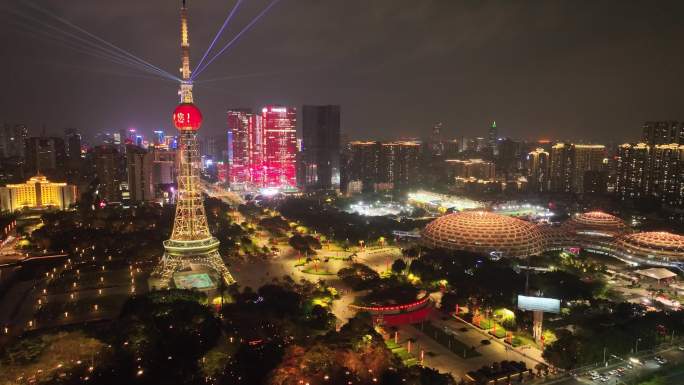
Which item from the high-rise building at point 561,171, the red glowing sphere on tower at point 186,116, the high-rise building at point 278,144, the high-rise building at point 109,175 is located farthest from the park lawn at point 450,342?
the high-rise building at point 278,144

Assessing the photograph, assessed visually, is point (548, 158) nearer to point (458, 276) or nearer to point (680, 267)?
point (680, 267)

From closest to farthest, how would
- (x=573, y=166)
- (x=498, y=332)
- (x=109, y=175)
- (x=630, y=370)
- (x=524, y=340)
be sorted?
(x=630, y=370) < (x=524, y=340) < (x=498, y=332) < (x=109, y=175) < (x=573, y=166)

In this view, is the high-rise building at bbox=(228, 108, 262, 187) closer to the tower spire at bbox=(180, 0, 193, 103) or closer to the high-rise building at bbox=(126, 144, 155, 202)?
the high-rise building at bbox=(126, 144, 155, 202)

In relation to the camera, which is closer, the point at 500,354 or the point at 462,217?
the point at 500,354

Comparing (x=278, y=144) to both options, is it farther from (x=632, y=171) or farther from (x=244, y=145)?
(x=632, y=171)

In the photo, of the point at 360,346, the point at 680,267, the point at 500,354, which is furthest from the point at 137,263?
the point at 680,267

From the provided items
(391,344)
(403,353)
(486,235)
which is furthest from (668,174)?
(403,353)

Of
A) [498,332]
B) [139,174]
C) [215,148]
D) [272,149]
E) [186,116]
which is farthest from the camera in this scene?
[215,148]
